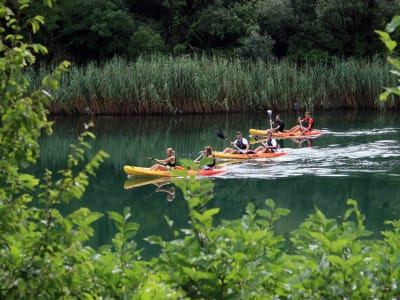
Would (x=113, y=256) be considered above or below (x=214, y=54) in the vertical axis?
below

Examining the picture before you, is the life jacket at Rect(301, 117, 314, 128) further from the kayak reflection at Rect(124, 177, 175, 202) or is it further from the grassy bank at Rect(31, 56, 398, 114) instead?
the kayak reflection at Rect(124, 177, 175, 202)

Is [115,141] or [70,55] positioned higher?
[70,55]

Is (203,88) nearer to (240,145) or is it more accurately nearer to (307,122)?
(307,122)

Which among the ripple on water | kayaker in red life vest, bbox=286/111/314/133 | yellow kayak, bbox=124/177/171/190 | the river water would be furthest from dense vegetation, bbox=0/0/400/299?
kayaker in red life vest, bbox=286/111/314/133

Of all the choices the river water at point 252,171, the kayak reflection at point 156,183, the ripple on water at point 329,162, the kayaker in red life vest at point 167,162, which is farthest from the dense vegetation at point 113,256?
the ripple on water at point 329,162

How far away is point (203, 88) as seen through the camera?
27.5m

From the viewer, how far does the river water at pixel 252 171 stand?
12852 mm

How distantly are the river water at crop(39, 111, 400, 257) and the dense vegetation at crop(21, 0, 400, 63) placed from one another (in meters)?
9.12

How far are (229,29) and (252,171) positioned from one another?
21317 millimetres

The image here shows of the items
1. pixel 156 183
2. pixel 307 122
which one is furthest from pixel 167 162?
pixel 307 122

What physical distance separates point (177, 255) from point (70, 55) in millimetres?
35034

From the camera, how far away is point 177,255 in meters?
3.38

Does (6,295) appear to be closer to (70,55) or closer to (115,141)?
(115,141)

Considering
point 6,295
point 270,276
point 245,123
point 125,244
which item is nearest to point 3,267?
point 6,295
